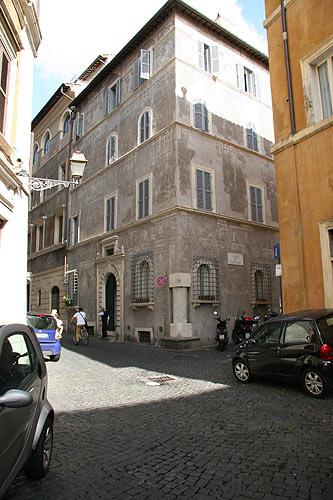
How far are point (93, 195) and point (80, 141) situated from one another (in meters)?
4.74

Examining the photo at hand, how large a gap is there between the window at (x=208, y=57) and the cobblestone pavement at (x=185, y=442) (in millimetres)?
15278

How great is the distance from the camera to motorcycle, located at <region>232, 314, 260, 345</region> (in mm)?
13455

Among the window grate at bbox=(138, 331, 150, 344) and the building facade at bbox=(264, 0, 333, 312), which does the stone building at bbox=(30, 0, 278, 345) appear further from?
the building facade at bbox=(264, 0, 333, 312)

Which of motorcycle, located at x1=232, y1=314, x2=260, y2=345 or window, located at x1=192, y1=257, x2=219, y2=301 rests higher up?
window, located at x1=192, y1=257, x2=219, y2=301

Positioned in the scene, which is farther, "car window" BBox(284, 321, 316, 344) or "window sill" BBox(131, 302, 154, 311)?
"window sill" BBox(131, 302, 154, 311)

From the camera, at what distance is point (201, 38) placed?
58.7 feet

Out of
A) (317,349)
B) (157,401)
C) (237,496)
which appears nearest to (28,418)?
(237,496)

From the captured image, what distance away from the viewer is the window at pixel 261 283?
56.7 ft

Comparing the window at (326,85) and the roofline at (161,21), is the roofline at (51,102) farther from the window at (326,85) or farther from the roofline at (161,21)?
the window at (326,85)

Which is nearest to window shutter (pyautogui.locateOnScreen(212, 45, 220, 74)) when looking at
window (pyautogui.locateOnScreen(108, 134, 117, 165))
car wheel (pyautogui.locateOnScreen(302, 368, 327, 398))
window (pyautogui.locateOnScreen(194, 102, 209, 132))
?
window (pyautogui.locateOnScreen(194, 102, 209, 132))

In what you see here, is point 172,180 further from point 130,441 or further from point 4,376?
point 4,376

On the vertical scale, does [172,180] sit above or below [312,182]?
above

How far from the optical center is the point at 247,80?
2019 centimetres

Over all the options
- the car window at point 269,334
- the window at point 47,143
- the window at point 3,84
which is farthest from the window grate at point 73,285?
the car window at point 269,334
